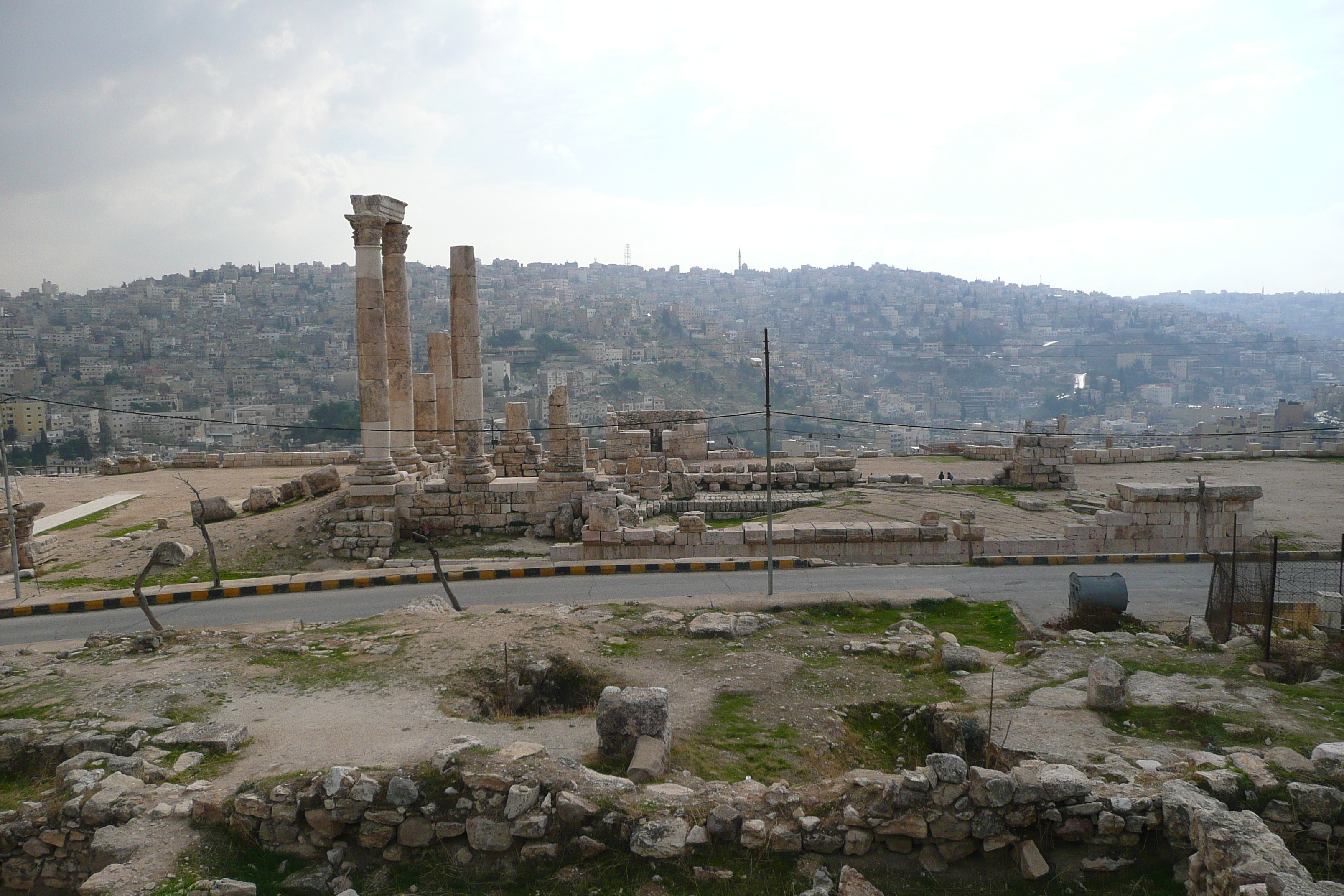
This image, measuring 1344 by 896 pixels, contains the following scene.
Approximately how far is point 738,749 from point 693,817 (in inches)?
63.2

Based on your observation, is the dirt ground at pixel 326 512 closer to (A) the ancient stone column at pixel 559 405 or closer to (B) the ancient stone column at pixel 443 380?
(A) the ancient stone column at pixel 559 405

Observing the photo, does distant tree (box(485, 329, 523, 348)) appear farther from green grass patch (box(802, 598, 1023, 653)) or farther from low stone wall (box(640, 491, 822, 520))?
green grass patch (box(802, 598, 1023, 653))

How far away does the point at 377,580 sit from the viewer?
16.5 metres

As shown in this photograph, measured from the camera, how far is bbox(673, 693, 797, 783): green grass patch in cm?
810

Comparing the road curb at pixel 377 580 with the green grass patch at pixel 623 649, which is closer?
the green grass patch at pixel 623 649

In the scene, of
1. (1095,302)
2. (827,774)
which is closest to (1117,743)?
(827,774)

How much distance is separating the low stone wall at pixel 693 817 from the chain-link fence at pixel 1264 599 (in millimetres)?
5288

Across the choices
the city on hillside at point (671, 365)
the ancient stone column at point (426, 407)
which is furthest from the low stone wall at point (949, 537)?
the city on hillside at point (671, 365)

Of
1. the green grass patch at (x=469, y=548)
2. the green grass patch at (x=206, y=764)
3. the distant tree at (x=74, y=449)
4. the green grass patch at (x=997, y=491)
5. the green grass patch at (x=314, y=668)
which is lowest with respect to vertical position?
the distant tree at (x=74, y=449)

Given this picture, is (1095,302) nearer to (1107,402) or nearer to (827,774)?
(1107,402)

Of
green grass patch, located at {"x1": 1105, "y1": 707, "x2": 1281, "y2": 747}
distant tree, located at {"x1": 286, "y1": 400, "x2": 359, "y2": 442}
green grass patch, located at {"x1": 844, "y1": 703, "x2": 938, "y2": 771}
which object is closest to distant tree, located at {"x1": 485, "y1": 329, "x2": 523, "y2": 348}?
distant tree, located at {"x1": 286, "y1": 400, "x2": 359, "y2": 442}

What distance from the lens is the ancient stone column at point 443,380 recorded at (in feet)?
92.3

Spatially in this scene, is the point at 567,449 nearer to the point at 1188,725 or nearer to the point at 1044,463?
the point at 1044,463

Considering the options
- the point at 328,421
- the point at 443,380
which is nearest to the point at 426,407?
the point at 443,380
